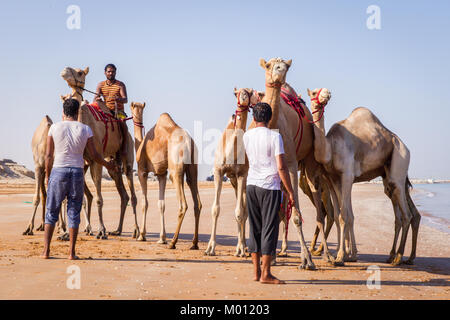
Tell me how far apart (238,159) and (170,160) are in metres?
2.06

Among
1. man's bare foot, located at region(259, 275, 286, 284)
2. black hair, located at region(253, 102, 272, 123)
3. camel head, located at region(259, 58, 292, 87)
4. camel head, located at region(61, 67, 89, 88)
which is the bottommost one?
man's bare foot, located at region(259, 275, 286, 284)

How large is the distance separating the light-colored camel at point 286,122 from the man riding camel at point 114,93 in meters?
5.64

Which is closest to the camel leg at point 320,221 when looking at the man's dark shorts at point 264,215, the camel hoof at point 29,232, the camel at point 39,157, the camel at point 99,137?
the man's dark shorts at point 264,215

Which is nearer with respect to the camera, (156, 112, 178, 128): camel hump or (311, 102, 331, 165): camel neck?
(311, 102, 331, 165): camel neck

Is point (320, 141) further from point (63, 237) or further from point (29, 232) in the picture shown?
point (29, 232)

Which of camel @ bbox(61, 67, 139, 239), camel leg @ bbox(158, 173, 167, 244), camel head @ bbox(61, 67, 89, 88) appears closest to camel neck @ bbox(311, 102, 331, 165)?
camel leg @ bbox(158, 173, 167, 244)

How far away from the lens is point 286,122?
8945 millimetres

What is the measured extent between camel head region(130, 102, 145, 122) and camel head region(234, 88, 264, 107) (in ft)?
12.5

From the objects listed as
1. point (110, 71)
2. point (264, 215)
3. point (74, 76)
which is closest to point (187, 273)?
point (264, 215)

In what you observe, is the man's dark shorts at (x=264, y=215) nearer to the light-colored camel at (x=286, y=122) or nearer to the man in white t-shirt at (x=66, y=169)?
the light-colored camel at (x=286, y=122)

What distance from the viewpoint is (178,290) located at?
21.1ft

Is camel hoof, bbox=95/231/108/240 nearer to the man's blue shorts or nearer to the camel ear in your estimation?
the man's blue shorts

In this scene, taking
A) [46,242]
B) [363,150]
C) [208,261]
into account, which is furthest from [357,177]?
[46,242]

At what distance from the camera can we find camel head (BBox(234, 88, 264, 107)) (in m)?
9.59
